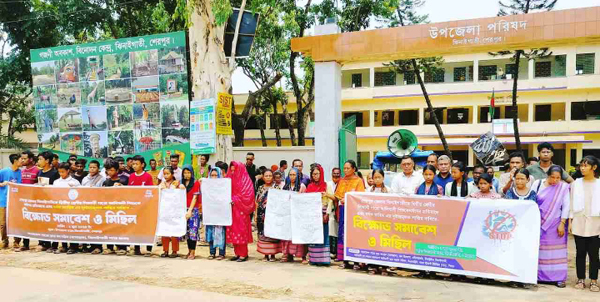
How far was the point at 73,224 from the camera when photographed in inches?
275

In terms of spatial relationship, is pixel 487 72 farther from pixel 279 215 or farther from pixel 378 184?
pixel 279 215

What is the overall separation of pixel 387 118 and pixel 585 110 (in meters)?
11.1

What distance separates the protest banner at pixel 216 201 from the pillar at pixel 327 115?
239 cm

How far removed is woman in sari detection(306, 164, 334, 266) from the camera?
19.9ft

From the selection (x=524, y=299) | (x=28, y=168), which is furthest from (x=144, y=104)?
(x=524, y=299)

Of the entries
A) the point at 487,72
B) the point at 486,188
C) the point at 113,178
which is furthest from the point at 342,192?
the point at 487,72

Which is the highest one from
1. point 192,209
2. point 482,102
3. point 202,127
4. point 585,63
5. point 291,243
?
point 585,63

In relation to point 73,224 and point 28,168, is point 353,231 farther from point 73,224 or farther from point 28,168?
point 28,168

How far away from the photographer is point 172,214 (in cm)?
660

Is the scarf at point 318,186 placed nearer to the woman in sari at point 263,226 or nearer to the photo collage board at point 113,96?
the woman in sari at point 263,226

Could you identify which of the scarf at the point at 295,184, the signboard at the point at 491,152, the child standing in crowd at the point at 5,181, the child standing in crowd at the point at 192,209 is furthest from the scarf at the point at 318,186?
the signboard at the point at 491,152

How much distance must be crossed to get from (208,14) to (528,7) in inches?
404

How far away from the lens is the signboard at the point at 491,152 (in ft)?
35.2

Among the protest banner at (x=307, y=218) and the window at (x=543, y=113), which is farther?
the window at (x=543, y=113)
